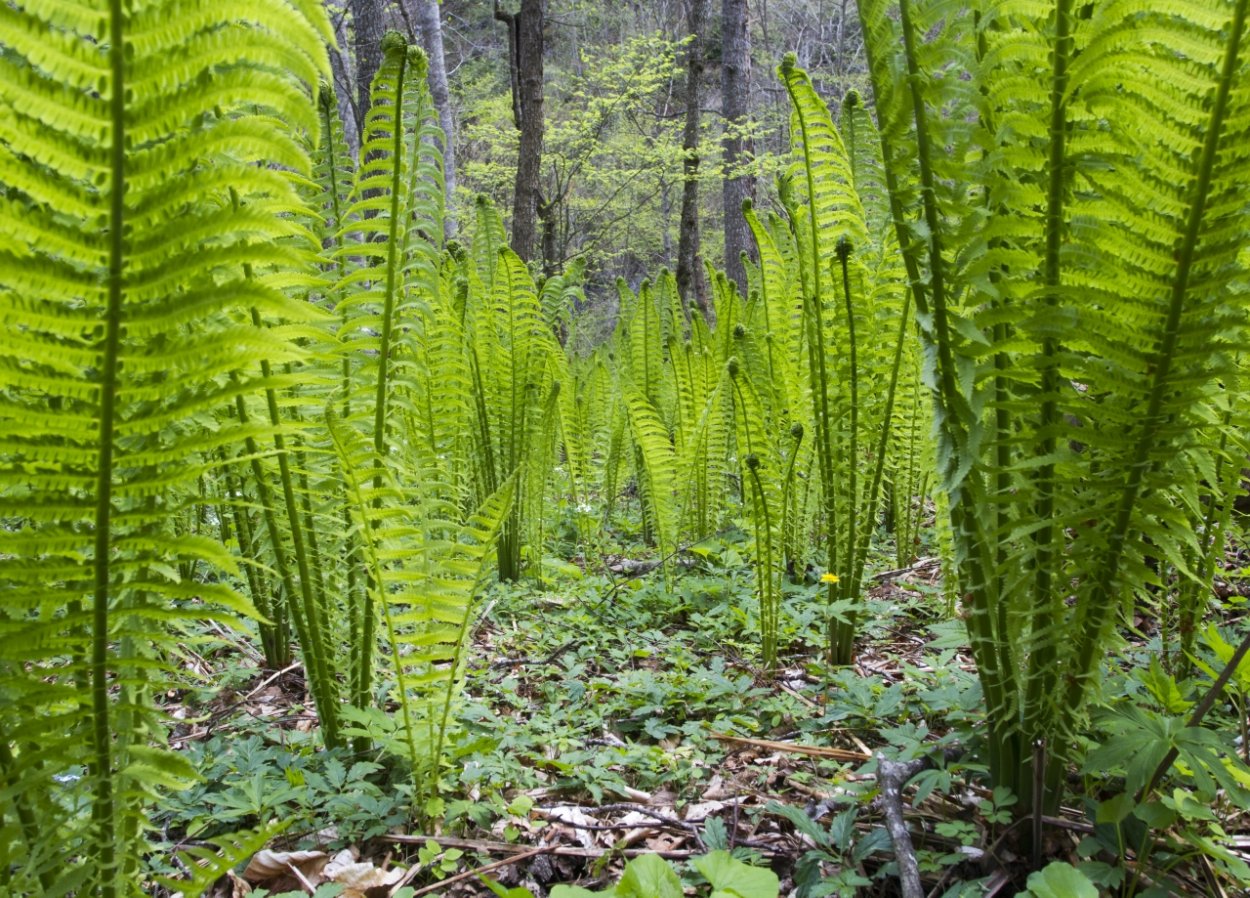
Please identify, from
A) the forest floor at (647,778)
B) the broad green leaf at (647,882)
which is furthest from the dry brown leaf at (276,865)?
the broad green leaf at (647,882)

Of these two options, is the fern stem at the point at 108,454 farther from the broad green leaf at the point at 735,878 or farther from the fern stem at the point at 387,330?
the broad green leaf at the point at 735,878

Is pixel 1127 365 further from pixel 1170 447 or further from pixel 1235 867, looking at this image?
pixel 1235 867

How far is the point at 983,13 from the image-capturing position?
3.39ft

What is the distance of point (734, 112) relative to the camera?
316 inches

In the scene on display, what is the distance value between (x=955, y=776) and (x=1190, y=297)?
2.60ft

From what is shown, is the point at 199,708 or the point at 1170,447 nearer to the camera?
the point at 1170,447

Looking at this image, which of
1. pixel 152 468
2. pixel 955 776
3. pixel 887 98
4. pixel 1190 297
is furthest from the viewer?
pixel 955 776

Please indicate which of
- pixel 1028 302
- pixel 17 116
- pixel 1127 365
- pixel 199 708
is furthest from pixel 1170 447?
pixel 199 708

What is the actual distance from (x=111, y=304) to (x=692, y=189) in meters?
8.64

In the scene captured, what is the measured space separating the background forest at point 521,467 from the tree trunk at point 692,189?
6210 mm

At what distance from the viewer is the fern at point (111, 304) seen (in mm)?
601

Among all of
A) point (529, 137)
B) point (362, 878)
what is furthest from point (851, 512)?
point (529, 137)

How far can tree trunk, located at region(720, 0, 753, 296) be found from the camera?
7.64 metres

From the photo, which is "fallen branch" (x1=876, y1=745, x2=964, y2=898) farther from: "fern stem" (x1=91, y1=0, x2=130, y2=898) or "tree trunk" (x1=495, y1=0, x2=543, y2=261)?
"tree trunk" (x1=495, y1=0, x2=543, y2=261)
